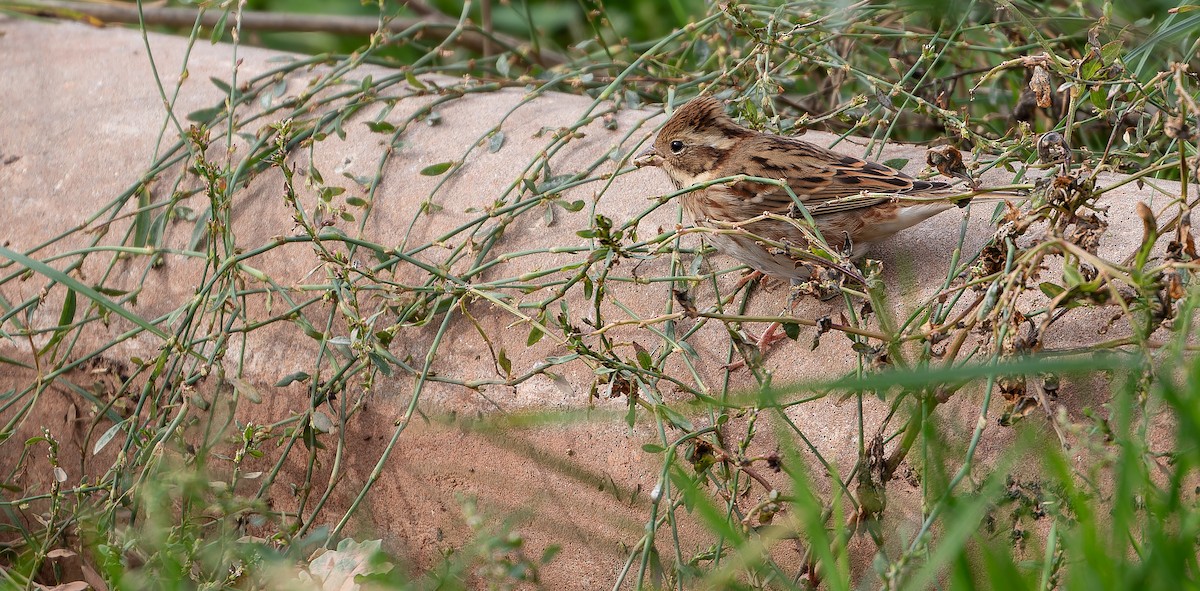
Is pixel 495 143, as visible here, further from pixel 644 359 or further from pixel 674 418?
pixel 674 418

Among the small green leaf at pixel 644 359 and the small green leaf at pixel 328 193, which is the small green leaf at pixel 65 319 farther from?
the small green leaf at pixel 644 359

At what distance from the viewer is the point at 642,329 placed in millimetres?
3023

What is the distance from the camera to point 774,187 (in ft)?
10.8

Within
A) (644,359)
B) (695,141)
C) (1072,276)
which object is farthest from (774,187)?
(1072,276)

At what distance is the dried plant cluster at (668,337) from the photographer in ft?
6.72

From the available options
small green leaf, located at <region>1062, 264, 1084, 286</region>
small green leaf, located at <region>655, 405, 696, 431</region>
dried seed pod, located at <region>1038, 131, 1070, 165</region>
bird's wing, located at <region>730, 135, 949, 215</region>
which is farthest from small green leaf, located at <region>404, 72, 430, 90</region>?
small green leaf, located at <region>1062, 264, 1084, 286</region>

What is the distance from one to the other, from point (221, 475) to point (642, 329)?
123 cm

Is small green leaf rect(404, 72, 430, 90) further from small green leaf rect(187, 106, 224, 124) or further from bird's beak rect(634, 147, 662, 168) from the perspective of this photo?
bird's beak rect(634, 147, 662, 168)

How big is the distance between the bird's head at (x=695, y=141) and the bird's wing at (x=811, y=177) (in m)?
0.07

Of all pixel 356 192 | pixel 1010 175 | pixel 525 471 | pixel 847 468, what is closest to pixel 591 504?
pixel 525 471

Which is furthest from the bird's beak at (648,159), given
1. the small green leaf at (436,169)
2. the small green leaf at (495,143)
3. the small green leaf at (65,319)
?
the small green leaf at (65,319)

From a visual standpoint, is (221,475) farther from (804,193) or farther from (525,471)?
(804,193)

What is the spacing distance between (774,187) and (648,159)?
0.37 meters

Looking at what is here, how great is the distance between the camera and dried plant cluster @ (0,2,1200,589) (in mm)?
2047
